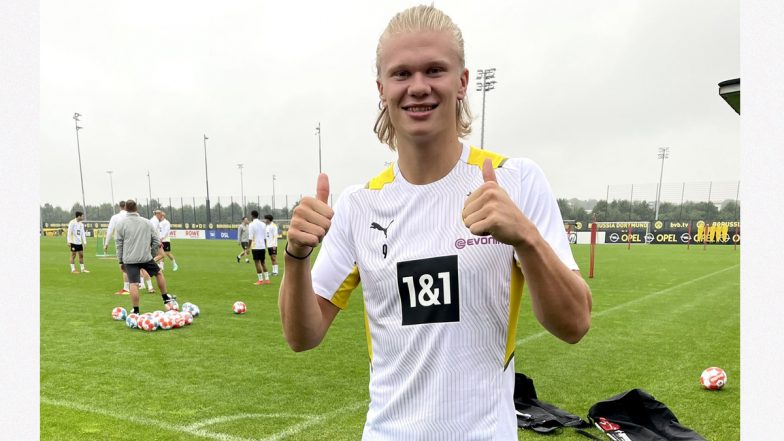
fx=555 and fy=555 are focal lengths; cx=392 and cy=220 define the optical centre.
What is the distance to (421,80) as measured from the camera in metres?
1.65

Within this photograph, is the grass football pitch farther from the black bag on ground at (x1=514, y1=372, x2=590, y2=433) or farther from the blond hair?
the blond hair

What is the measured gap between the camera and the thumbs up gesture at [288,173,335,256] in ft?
5.44

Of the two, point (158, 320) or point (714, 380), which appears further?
point (158, 320)

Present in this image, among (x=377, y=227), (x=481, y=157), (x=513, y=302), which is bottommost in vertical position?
(x=513, y=302)

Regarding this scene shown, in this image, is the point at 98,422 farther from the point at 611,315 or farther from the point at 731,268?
the point at 731,268

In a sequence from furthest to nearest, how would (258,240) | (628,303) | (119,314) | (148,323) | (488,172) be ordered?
1. (258,240)
2. (628,303)
3. (119,314)
4. (148,323)
5. (488,172)

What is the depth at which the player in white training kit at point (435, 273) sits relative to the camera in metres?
1.66

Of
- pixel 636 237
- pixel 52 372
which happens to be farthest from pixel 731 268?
pixel 636 237

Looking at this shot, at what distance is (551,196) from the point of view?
1743 millimetres

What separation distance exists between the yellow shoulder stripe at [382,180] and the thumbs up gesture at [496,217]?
51 centimetres

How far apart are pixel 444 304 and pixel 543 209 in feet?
1.40

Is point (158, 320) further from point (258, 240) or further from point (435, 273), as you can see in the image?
point (435, 273)

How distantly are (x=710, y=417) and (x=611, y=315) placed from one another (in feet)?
19.4

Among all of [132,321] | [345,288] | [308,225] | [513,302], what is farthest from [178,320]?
[513,302]
